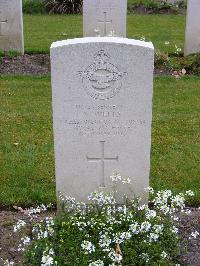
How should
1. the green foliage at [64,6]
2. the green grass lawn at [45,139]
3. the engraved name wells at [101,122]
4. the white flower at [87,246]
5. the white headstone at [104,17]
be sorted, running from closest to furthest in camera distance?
the white flower at [87,246], the engraved name wells at [101,122], the green grass lawn at [45,139], the white headstone at [104,17], the green foliage at [64,6]

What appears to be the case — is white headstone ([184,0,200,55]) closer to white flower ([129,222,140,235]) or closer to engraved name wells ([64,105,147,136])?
engraved name wells ([64,105,147,136])

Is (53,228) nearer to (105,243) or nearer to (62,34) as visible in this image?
(105,243)

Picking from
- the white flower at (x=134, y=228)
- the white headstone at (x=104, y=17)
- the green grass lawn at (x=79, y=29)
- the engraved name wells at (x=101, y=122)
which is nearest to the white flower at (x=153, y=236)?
the white flower at (x=134, y=228)

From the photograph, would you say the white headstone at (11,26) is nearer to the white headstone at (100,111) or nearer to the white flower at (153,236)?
the white headstone at (100,111)

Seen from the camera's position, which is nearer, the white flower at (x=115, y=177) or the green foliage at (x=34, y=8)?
the white flower at (x=115, y=177)

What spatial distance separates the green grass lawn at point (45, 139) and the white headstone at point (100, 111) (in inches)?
30.5

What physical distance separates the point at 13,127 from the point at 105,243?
3552 mm

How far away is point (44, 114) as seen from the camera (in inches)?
291

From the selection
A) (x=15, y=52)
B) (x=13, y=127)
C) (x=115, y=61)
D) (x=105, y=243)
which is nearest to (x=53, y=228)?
(x=105, y=243)

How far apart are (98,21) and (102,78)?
21.5 feet

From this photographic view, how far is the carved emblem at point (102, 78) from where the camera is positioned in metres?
→ 4.05

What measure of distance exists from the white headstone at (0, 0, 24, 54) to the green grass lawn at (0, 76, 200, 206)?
1678 millimetres

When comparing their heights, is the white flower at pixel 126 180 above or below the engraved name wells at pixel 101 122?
below

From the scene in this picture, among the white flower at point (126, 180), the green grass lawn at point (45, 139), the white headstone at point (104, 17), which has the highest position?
the white headstone at point (104, 17)
